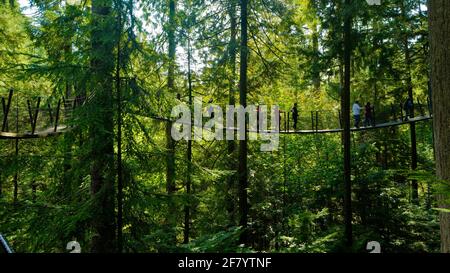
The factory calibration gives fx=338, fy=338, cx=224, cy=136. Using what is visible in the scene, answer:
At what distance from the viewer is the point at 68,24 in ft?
14.6

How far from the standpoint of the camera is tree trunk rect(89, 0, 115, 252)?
4137 millimetres

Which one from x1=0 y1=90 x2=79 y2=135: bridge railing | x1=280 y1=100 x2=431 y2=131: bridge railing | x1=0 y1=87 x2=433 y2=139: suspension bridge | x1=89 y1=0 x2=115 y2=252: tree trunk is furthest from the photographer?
x1=280 y1=100 x2=431 y2=131: bridge railing

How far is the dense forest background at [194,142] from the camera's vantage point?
170 inches

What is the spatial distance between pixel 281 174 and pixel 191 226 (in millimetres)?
3871

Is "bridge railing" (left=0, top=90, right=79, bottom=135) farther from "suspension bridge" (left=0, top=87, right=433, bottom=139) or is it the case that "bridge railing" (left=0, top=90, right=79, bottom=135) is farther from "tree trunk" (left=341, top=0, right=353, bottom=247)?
"tree trunk" (left=341, top=0, right=353, bottom=247)

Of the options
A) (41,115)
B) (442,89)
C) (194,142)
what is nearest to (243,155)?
(194,142)

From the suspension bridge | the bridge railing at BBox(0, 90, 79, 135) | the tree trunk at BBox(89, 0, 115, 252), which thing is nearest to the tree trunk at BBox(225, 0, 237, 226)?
the suspension bridge

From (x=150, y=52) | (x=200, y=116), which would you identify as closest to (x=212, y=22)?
(x=200, y=116)

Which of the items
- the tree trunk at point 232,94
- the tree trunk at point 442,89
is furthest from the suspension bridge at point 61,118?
the tree trunk at point 442,89

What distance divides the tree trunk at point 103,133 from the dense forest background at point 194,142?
2cm

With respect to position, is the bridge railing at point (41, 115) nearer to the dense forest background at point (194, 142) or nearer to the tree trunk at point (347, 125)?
the dense forest background at point (194, 142)

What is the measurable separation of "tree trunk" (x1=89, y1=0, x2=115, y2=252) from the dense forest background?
0.02 m
